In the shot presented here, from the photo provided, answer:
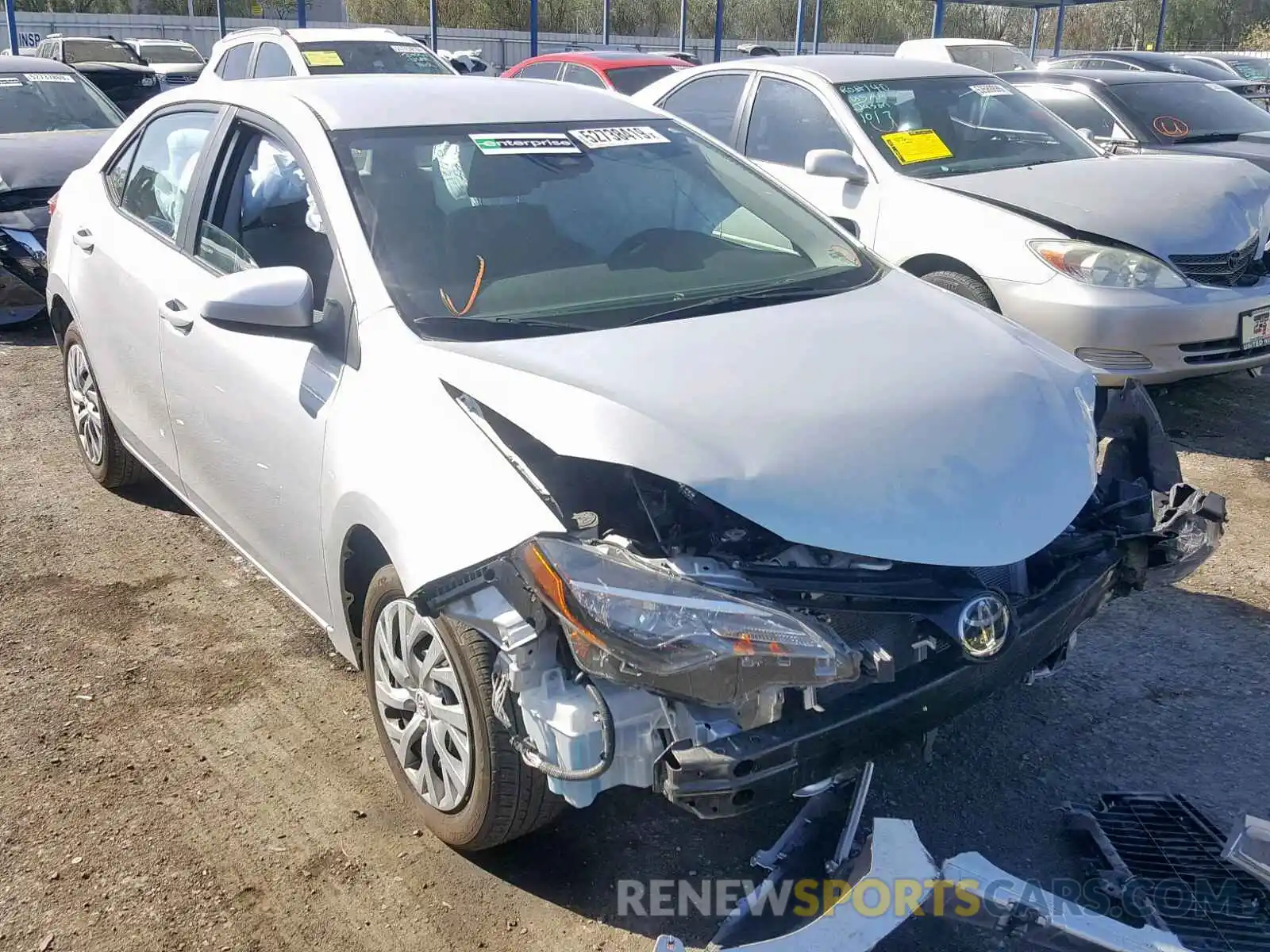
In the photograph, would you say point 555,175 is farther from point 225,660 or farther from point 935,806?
point 935,806

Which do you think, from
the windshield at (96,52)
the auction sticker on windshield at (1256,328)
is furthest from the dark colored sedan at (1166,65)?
the windshield at (96,52)

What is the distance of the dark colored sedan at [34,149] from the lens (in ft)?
23.5

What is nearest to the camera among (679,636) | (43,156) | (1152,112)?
(679,636)

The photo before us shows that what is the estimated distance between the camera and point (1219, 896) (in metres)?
2.59

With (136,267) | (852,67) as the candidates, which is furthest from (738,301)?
(852,67)

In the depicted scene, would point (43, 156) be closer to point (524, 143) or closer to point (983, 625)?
point (524, 143)

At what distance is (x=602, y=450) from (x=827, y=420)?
53cm

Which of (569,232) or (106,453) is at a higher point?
(569,232)

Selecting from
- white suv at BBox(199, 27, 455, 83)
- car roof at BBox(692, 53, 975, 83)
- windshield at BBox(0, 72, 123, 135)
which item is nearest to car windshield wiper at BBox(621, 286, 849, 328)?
car roof at BBox(692, 53, 975, 83)

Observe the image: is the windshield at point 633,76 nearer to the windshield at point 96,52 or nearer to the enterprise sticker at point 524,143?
the enterprise sticker at point 524,143

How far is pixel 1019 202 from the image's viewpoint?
5.66 meters

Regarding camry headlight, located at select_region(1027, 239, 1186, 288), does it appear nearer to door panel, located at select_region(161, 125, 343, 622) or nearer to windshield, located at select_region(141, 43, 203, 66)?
door panel, located at select_region(161, 125, 343, 622)

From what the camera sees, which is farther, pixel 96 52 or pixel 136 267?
pixel 96 52

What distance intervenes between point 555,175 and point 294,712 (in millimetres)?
1780
